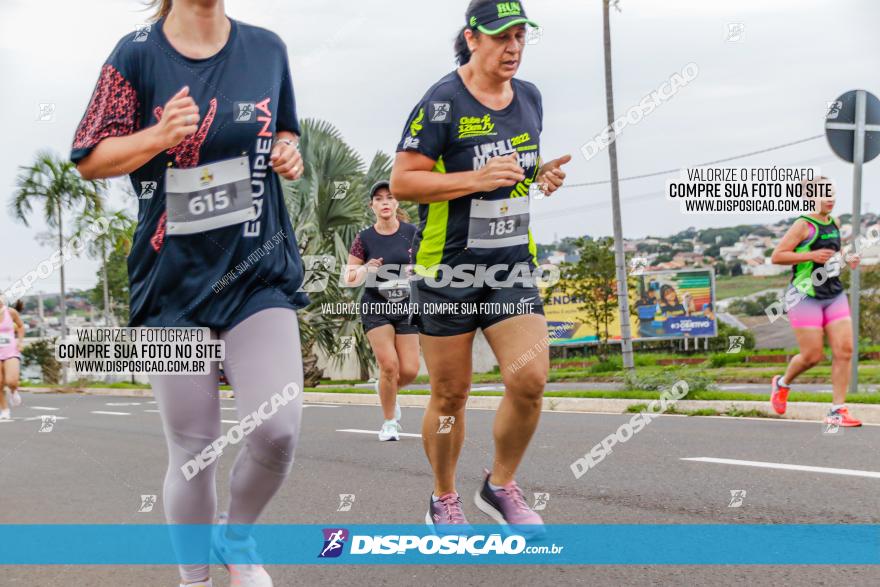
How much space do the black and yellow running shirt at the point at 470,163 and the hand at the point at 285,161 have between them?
1103mm

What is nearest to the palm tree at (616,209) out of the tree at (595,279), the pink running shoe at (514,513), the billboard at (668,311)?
the pink running shoe at (514,513)

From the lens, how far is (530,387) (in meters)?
4.22

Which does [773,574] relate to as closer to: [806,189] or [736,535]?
[736,535]

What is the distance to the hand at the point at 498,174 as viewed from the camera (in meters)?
4.01

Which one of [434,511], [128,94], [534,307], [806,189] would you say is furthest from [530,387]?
[806,189]

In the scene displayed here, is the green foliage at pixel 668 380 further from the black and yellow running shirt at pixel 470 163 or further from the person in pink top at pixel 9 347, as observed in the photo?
the person in pink top at pixel 9 347

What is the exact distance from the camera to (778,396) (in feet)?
31.1

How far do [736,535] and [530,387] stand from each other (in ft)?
3.87

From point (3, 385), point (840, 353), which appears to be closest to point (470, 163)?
point (840, 353)

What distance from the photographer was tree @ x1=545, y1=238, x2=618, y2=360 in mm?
31156

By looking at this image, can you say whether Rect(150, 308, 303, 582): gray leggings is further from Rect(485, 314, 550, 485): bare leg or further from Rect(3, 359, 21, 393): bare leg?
Rect(3, 359, 21, 393): bare leg

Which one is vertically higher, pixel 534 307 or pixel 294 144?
pixel 294 144

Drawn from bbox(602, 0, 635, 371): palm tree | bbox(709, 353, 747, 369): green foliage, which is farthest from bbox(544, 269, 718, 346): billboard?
bbox(602, 0, 635, 371): palm tree

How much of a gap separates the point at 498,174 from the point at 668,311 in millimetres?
40638
